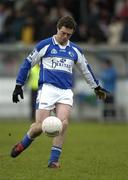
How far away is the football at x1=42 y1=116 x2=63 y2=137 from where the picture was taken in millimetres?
11500

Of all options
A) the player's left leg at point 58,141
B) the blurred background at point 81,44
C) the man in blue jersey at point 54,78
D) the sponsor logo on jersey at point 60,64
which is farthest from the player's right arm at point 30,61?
the blurred background at point 81,44

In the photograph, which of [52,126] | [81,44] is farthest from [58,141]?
[81,44]

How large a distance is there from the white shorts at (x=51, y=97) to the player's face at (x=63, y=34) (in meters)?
0.71

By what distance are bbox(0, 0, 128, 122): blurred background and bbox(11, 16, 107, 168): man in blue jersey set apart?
12156mm

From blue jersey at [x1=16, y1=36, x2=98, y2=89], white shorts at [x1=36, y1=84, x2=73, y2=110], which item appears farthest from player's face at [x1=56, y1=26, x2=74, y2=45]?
white shorts at [x1=36, y1=84, x2=73, y2=110]

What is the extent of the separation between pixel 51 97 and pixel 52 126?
2.24ft

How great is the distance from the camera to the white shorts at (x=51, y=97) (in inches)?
472

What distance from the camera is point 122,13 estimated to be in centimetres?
2773

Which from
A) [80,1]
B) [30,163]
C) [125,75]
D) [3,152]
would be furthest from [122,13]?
[30,163]

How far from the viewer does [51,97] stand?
39.4 feet

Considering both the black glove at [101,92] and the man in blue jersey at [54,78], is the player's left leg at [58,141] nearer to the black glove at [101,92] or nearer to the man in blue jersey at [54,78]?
the man in blue jersey at [54,78]

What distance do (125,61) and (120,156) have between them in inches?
475

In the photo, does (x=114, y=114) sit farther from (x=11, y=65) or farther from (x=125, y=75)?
(x=11, y=65)

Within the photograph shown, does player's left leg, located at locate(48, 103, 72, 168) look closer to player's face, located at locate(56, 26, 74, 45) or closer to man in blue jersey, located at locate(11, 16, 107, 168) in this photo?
man in blue jersey, located at locate(11, 16, 107, 168)
